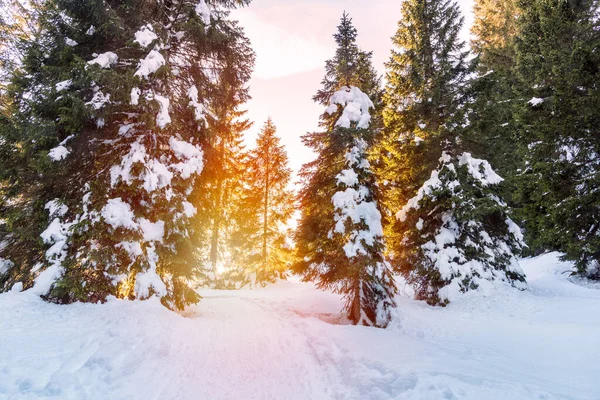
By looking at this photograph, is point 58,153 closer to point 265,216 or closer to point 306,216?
point 306,216

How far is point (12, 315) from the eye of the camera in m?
A: 5.70

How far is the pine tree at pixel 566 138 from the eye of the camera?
10211 mm

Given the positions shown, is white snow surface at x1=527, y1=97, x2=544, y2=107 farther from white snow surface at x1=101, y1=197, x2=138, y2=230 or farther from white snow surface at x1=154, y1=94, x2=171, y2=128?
white snow surface at x1=101, y1=197, x2=138, y2=230

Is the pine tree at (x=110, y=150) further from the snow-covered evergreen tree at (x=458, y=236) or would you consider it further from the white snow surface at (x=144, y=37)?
the snow-covered evergreen tree at (x=458, y=236)

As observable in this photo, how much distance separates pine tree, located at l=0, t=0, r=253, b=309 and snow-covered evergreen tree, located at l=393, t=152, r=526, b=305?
9066 mm

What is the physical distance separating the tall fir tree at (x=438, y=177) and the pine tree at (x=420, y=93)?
44 mm

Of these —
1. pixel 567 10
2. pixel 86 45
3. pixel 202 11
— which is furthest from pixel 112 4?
pixel 567 10

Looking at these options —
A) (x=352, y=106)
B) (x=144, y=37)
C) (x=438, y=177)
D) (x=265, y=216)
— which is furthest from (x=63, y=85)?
(x=265, y=216)

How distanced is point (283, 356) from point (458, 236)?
9.08m

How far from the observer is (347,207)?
10.1 meters

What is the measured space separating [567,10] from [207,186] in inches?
685

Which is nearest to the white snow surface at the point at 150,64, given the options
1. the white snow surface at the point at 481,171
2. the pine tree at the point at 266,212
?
the white snow surface at the point at 481,171

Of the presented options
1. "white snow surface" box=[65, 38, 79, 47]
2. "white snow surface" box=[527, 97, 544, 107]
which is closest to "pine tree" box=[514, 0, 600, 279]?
"white snow surface" box=[527, 97, 544, 107]

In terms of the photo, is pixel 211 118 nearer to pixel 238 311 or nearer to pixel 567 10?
pixel 238 311
